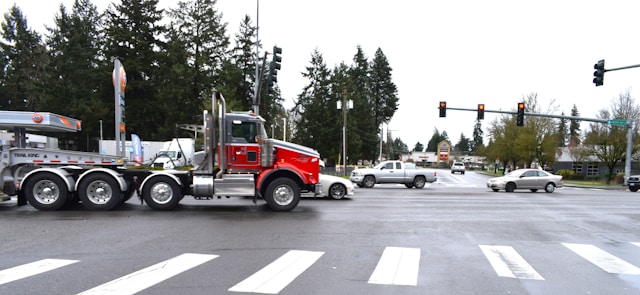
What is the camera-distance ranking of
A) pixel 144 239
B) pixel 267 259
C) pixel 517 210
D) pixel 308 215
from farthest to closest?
pixel 517 210 → pixel 308 215 → pixel 144 239 → pixel 267 259

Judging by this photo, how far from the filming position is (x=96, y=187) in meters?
11.8

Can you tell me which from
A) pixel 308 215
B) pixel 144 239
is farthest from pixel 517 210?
pixel 144 239

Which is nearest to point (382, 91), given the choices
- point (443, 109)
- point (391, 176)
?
point (443, 109)

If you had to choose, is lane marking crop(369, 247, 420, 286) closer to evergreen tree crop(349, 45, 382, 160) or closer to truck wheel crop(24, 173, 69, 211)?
truck wheel crop(24, 173, 69, 211)

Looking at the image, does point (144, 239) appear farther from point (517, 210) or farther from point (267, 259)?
point (517, 210)

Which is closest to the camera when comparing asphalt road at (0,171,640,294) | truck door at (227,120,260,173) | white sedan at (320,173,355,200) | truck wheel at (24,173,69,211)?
asphalt road at (0,171,640,294)

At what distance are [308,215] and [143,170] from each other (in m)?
5.11

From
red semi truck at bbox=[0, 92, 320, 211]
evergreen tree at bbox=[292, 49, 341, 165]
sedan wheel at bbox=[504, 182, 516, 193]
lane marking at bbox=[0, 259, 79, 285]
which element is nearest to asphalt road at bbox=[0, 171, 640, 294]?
lane marking at bbox=[0, 259, 79, 285]

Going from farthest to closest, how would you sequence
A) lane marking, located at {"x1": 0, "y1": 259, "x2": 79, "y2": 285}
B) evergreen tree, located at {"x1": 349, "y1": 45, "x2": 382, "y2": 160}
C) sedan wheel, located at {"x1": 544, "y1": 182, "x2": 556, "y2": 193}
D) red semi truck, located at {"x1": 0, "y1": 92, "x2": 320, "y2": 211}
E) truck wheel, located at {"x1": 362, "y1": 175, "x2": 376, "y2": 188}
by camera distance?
evergreen tree, located at {"x1": 349, "y1": 45, "x2": 382, "y2": 160} < truck wheel, located at {"x1": 362, "y1": 175, "x2": 376, "y2": 188} < sedan wheel, located at {"x1": 544, "y1": 182, "x2": 556, "y2": 193} < red semi truck, located at {"x1": 0, "y1": 92, "x2": 320, "y2": 211} < lane marking, located at {"x1": 0, "y1": 259, "x2": 79, "y2": 285}

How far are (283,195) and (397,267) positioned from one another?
6478 millimetres

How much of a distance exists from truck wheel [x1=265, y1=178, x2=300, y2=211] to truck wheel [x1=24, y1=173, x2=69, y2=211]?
566cm

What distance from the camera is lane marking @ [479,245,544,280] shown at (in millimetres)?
5952

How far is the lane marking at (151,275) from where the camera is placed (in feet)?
16.1

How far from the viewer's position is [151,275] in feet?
18.4
